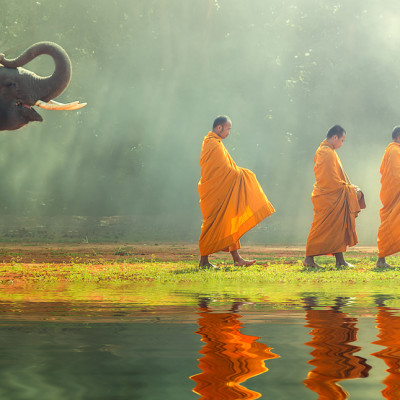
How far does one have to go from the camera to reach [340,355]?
346 cm

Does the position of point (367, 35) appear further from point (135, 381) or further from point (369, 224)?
point (135, 381)

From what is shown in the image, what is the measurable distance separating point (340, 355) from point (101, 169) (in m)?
28.4

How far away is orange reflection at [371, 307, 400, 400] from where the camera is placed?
2688mm

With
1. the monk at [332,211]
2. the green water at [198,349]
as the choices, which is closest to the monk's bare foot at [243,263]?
the monk at [332,211]

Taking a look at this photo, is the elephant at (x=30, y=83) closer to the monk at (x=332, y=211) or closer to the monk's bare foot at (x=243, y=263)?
the monk's bare foot at (x=243, y=263)

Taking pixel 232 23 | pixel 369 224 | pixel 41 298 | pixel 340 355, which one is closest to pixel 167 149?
pixel 232 23

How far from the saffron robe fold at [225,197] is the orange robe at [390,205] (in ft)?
5.65

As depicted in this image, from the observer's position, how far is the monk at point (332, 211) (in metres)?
11.1

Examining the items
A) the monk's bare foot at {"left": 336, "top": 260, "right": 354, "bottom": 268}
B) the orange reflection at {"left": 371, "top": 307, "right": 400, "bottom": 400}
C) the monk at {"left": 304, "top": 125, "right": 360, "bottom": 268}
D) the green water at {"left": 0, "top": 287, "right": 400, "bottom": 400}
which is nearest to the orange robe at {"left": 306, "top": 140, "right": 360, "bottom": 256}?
the monk at {"left": 304, "top": 125, "right": 360, "bottom": 268}

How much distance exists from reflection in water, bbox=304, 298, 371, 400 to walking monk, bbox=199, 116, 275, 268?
571cm

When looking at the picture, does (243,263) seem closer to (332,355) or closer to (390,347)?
(390,347)

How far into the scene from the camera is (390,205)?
11305mm

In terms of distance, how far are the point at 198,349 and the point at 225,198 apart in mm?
7569

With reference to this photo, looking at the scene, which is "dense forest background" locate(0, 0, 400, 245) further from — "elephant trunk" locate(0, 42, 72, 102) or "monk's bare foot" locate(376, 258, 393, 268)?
"elephant trunk" locate(0, 42, 72, 102)
